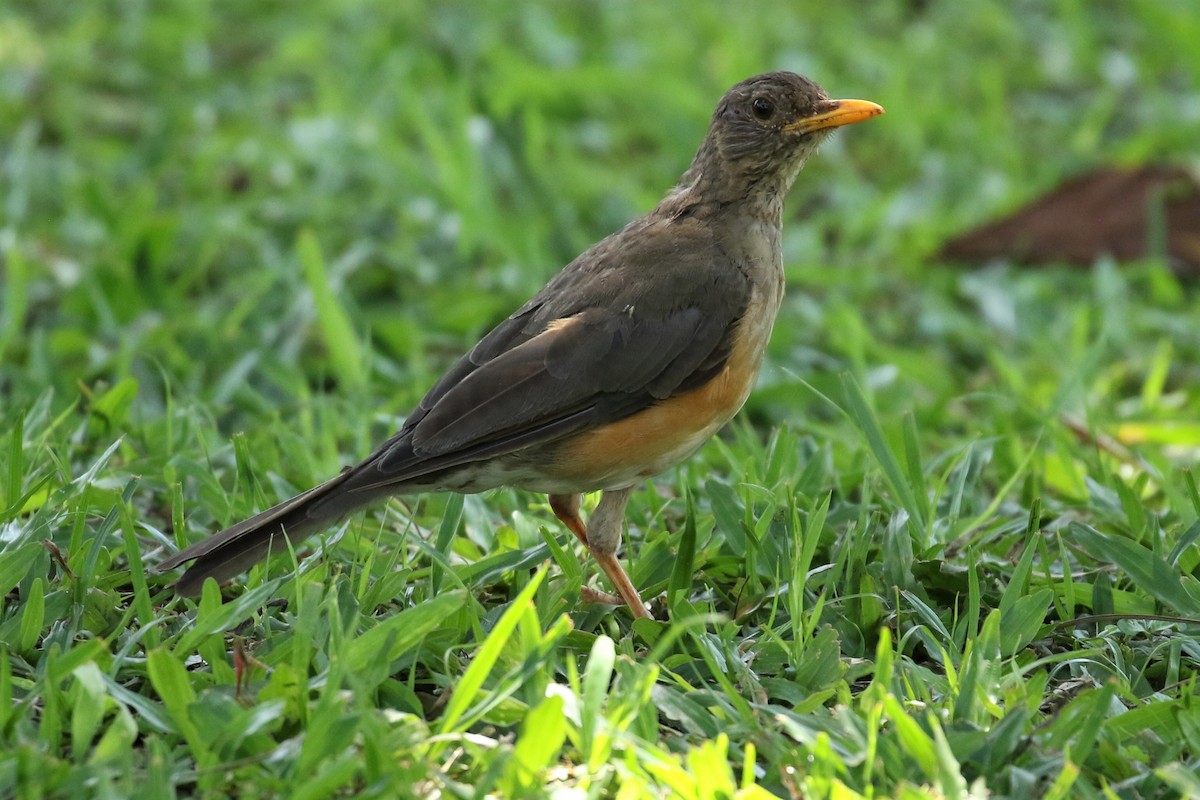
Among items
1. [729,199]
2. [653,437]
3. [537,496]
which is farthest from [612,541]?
[729,199]

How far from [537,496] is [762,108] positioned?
1.52m

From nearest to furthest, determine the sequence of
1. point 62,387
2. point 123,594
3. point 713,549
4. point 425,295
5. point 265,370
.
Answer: point 123,594
point 713,549
point 62,387
point 265,370
point 425,295

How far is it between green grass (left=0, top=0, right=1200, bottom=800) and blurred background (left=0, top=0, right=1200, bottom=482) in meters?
0.03

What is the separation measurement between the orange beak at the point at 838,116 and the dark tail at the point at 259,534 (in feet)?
6.02

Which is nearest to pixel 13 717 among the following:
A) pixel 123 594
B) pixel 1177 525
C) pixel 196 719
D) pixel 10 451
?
pixel 196 719

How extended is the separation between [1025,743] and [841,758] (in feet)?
1.38

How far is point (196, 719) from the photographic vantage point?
3277mm

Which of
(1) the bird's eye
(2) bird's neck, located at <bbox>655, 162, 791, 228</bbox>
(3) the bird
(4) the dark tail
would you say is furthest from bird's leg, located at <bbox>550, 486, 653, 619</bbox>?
(1) the bird's eye

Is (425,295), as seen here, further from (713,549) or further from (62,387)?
(713,549)

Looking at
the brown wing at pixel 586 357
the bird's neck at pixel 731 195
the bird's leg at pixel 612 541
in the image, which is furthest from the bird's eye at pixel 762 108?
the bird's leg at pixel 612 541

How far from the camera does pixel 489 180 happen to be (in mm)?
7680

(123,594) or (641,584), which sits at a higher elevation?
(123,594)

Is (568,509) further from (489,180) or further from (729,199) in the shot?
(489,180)

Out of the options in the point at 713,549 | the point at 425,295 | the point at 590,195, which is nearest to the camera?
the point at 713,549
